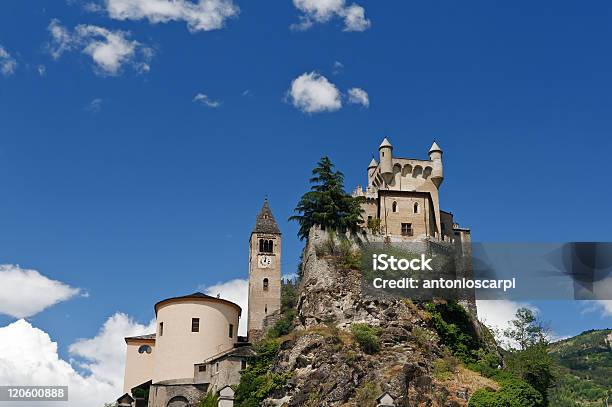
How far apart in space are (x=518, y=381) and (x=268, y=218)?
114ft

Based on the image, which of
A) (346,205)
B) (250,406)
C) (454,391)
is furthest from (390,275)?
(250,406)

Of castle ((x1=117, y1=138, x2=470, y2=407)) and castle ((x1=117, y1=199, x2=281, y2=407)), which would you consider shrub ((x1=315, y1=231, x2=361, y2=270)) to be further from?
castle ((x1=117, y1=199, x2=281, y2=407))

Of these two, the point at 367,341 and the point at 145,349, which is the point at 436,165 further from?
the point at 145,349

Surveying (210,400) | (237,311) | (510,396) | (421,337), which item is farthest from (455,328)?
(210,400)

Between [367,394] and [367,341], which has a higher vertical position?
[367,341]

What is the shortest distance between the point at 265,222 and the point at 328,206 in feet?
53.9

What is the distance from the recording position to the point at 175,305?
197ft

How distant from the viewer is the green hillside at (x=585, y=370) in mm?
141200

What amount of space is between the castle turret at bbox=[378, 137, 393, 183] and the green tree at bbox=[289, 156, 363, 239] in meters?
6.67

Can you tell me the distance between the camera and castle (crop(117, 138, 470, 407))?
56.7m

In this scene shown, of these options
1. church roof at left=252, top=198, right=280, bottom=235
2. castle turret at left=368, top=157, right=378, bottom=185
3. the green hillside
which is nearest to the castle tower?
church roof at left=252, top=198, right=280, bottom=235

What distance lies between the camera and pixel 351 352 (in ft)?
166

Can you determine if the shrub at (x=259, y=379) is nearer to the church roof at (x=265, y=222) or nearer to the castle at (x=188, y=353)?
the castle at (x=188, y=353)

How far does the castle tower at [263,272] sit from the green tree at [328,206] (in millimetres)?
8839
